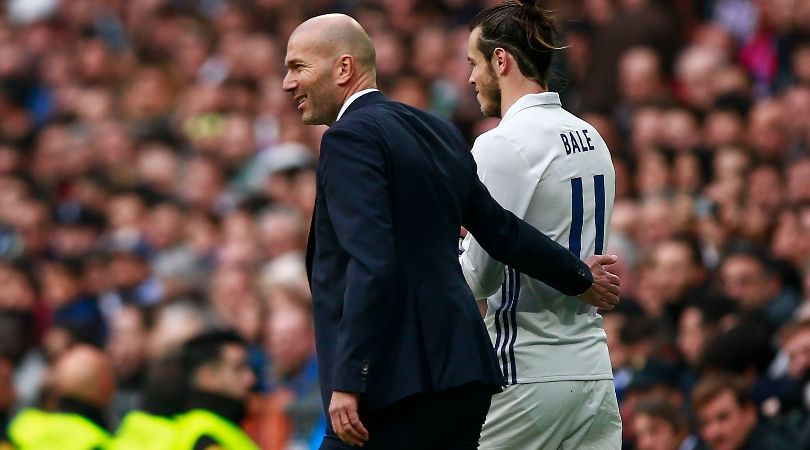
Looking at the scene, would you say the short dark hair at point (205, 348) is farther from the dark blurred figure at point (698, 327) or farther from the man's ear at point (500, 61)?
the man's ear at point (500, 61)

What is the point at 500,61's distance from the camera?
5.17m

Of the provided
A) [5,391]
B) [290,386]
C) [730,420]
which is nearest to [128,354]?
[5,391]

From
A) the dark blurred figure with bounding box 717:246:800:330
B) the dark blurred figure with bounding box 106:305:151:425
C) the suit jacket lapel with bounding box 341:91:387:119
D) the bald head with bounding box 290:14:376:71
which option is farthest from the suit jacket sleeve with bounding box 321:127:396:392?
the dark blurred figure with bounding box 106:305:151:425

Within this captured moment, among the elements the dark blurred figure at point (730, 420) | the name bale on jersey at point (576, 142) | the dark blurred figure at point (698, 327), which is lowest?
the dark blurred figure at point (730, 420)

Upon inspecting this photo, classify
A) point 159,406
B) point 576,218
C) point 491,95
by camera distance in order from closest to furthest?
point 576,218 < point 491,95 < point 159,406

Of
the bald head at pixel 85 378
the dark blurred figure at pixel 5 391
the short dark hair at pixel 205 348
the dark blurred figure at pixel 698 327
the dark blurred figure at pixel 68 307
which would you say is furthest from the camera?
the dark blurred figure at pixel 68 307

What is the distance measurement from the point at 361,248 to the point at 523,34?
1.04m

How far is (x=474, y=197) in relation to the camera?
4812 millimetres

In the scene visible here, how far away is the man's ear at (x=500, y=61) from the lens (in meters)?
5.15

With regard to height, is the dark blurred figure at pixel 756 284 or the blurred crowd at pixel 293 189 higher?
the blurred crowd at pixel 293 189

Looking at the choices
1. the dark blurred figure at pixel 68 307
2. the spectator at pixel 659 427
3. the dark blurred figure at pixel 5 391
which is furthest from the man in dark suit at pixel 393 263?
the dark blurred figure at pixel 68 307

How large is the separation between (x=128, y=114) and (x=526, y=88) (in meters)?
11.2

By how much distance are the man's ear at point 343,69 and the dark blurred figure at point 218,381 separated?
225 centimetres

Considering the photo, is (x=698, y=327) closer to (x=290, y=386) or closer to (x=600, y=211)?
(x=290, y=386)
